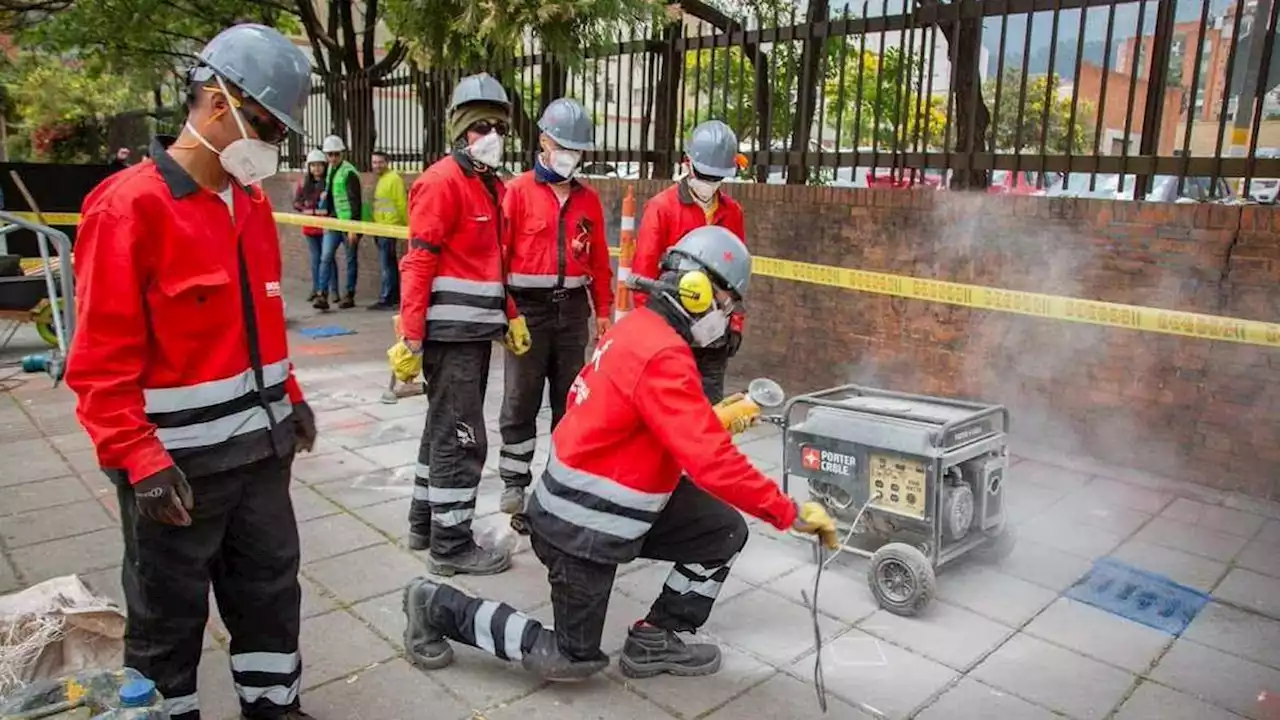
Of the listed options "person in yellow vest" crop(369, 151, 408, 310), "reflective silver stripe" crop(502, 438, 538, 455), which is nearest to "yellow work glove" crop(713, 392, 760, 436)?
"reflective silver stripe" crop(502, 438, 538, 455)

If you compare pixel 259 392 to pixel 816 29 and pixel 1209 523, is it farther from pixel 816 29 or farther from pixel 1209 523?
pixel 816 29

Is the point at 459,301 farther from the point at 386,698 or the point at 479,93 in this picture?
the point at 386,698

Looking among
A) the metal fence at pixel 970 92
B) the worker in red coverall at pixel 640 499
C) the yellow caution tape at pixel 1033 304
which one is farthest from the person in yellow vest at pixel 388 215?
the worker in red coverall at pixel 640 499

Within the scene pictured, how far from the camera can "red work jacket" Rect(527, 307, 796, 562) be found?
9.46 feet

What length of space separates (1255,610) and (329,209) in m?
11.1

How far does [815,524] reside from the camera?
119 inches

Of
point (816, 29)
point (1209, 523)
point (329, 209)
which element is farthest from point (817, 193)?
point (329, 209)

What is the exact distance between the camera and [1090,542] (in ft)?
15.6

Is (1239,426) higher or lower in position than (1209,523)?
higher

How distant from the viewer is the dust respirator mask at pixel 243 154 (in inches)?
98.1

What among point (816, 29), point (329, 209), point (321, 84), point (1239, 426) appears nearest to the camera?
point (1239, 426)

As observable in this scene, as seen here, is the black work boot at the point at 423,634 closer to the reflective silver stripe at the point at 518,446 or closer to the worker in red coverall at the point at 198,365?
the worker in red coverall at the point at 198,365

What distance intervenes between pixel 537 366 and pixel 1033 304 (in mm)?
2861

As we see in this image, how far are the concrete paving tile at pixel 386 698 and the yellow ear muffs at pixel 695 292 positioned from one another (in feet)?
5.04
